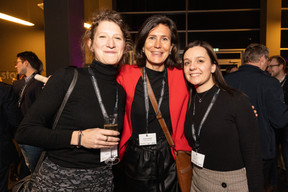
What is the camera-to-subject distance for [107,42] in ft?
4.37

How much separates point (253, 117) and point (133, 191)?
108cm

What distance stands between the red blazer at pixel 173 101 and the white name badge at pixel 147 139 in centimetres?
13

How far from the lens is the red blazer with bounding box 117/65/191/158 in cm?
179

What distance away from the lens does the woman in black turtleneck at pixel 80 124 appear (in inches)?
44.1

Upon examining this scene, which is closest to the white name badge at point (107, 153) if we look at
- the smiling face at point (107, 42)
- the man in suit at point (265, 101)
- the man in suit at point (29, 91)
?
the smiling face at point (107, 42)

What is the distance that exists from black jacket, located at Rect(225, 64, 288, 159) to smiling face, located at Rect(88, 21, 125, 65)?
189 cm

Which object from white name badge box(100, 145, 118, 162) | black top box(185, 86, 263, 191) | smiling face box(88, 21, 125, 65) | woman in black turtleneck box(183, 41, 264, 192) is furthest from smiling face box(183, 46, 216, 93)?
white name badge box(100, 145, 118, 162)

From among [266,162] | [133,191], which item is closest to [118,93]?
[133,191]

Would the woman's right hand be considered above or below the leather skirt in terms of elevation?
above

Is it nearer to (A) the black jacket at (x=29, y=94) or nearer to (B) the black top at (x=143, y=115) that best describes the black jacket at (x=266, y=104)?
(B) the black top at (x=143, y=115)

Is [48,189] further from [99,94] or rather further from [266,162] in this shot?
[266,162]

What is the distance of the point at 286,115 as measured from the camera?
2416 millimetres

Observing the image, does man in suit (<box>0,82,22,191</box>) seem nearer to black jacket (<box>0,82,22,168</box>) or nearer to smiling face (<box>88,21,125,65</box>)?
black jacket (<box>0,82,22,168</box>)

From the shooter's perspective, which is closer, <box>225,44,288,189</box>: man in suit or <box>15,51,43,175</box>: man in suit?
<box>225,44,288,189</box>: man in suit
